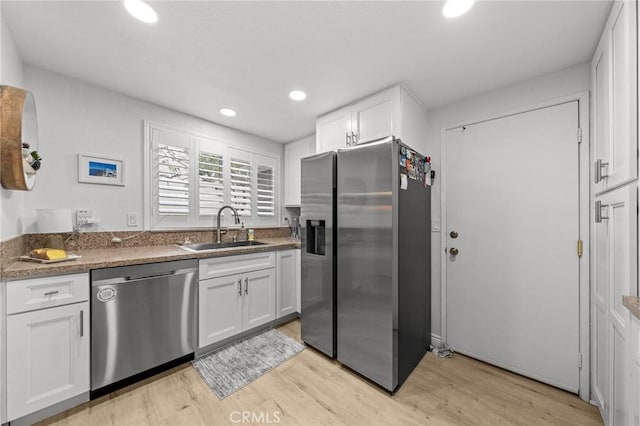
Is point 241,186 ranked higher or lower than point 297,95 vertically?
lower

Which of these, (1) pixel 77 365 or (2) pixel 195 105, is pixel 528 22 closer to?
(2) pixel 195 105

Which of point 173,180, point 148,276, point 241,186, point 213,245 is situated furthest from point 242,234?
point 148,276

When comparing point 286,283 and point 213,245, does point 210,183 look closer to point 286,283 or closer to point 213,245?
point 213,245

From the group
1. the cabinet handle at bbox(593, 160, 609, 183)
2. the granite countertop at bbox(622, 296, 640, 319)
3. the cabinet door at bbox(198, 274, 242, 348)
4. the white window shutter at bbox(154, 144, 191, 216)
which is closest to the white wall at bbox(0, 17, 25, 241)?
the white window shutter at bbox(154, 144, 191, 216)

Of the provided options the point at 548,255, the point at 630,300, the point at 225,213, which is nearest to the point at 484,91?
the point at 548,255

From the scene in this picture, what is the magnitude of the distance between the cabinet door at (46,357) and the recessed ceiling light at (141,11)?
1.75m

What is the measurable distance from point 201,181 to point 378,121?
1999 millimetres

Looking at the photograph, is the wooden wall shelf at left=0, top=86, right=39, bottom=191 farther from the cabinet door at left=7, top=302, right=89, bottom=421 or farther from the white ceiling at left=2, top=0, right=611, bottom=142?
the cabinet door at left=7, top=302, right=89, bottom=421

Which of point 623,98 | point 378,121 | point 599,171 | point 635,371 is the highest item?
point 378,121

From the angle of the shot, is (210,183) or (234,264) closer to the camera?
(234,264)

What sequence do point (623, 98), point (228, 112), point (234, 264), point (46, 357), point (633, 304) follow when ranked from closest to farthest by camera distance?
point (633, 304)
point (623, 98)
point (46, 357)
point (234, 264)
point (228, 112)

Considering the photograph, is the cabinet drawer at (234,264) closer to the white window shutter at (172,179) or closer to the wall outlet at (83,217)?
the white window shutter at (172,179)

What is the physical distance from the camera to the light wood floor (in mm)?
1466

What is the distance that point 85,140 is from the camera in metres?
2.02
